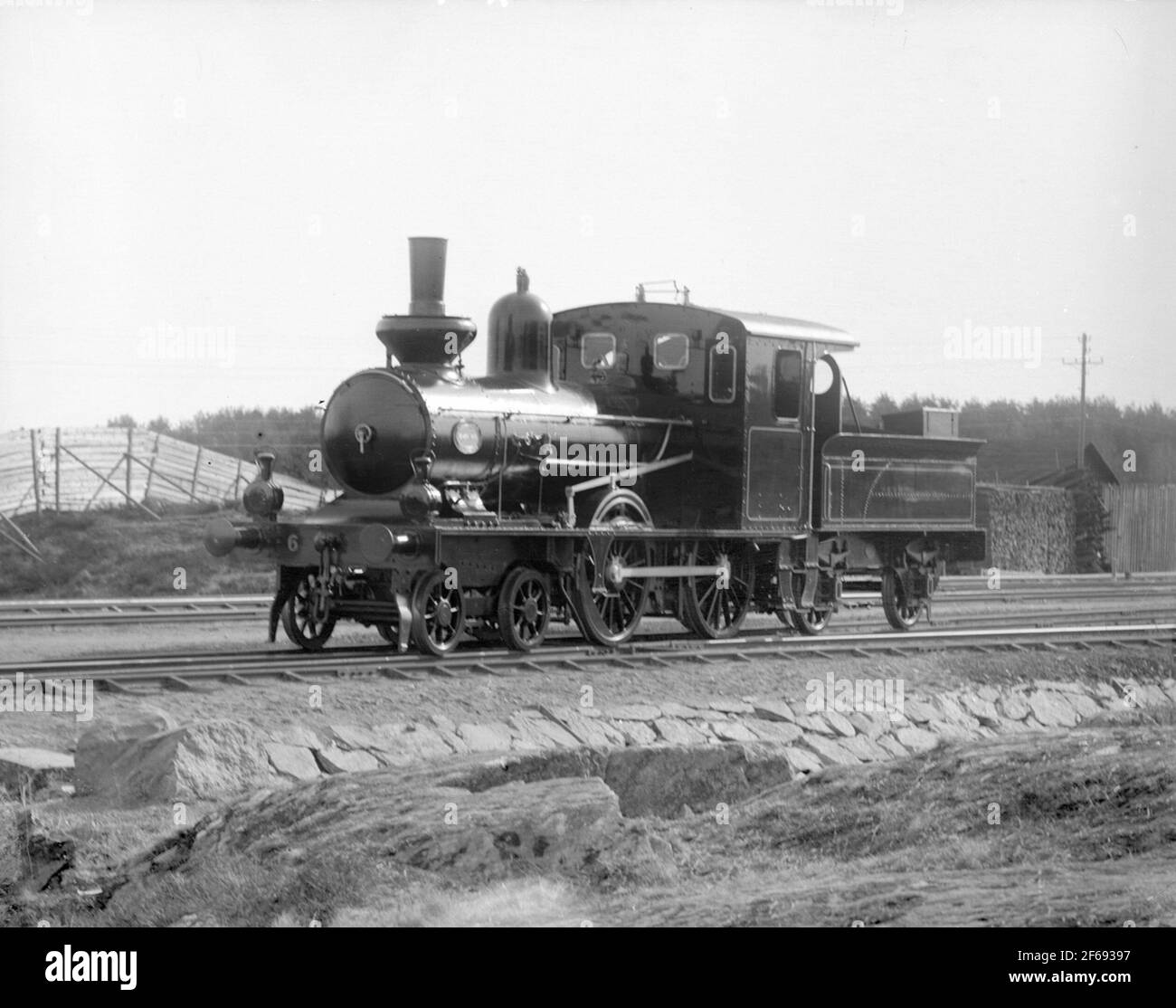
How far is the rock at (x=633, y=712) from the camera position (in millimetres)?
12281

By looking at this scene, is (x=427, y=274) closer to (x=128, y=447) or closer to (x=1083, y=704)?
(x=1083, y=704)

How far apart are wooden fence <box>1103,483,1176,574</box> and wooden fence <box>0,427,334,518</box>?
60.0 ft

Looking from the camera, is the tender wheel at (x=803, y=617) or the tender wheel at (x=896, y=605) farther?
the tender wheel at (x=896, y=605)

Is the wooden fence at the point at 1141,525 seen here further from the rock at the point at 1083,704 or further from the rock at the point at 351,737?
the rock at the point at 351,737

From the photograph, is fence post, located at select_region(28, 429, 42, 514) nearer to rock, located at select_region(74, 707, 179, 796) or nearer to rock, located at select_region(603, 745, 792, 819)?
rock, located at select_region(74, 707, 179, 796)

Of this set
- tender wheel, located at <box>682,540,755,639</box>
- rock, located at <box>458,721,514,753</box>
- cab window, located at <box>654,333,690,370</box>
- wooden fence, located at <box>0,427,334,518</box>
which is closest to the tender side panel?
tender wheel, located at <box>682,540,755,639</box>

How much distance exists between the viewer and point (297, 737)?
34.6 feet

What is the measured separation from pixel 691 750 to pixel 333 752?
2492 mm

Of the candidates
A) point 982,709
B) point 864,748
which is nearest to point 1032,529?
point 982,709

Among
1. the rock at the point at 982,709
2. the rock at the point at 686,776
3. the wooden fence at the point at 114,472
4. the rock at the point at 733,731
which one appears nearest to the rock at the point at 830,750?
the rock at the point at 733,731

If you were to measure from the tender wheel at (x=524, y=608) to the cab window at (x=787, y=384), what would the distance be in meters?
3.49

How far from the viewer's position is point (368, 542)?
13383mm
